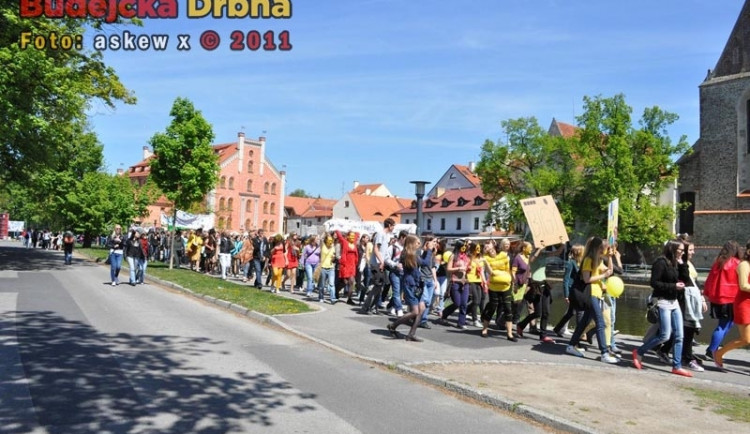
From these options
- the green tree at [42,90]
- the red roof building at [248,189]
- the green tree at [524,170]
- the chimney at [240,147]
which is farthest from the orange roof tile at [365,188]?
the green tree at [42,90]

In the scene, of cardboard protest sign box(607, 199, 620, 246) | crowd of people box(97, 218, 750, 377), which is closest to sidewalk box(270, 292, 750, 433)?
crowd of people box(97, 218, 750, 377)

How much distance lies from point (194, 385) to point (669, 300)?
6.52m

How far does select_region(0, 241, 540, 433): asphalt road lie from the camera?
566cm

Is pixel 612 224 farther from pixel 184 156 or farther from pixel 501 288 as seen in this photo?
pixel 184 156

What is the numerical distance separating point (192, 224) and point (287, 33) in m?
21.9

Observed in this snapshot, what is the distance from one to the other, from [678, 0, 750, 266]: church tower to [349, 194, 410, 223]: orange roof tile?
47811mm

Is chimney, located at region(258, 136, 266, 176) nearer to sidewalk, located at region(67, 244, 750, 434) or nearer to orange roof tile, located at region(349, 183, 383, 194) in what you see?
orange roof tile, located at region(349, 183, 383, 194)

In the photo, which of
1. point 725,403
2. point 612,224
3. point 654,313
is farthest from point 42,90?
point 725,403

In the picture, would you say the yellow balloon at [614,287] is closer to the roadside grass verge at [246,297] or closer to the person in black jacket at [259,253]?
the roadside grass verge at [246,297]

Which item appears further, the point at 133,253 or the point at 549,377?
the point at 133,253

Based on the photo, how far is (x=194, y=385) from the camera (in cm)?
689

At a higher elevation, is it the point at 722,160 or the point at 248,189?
the point at 722,160

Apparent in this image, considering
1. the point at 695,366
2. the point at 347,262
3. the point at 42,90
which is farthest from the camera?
the point at 42,90

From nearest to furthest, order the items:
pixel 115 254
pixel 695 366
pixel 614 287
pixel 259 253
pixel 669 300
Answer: pixel 669 300 < pixel 695 366 < pixel 614 287 < pixel 115 254 < pixel 259 253
